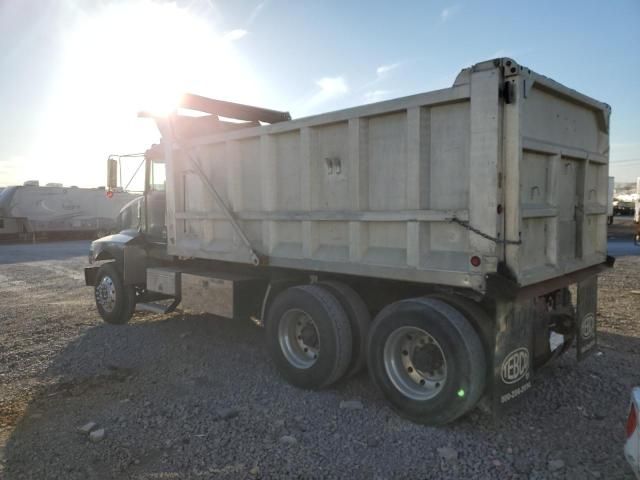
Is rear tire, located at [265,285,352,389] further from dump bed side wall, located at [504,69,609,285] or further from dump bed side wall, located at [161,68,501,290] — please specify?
dump bed side wall, located at [504,69,609,285]

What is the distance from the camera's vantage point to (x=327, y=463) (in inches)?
142

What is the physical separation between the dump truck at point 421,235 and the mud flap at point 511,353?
0.05 ft

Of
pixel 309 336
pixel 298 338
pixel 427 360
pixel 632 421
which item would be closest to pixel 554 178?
pixel 427 360

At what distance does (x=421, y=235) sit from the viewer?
4219mm

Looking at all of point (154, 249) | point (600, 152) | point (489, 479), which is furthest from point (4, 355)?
point (600, 152)

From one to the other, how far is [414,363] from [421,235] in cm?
107

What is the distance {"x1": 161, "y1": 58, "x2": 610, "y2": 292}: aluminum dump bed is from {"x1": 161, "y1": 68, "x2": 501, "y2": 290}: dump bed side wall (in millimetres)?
10

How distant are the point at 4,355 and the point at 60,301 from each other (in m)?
3.86

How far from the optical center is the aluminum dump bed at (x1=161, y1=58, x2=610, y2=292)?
382cm

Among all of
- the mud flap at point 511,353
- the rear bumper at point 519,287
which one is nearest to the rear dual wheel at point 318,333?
the mud flap at point 511,353

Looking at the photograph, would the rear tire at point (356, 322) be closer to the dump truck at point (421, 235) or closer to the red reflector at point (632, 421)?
the dump truck at point (421, 235)

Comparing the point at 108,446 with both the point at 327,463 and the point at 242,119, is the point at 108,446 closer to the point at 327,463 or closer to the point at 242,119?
the point at 327,463

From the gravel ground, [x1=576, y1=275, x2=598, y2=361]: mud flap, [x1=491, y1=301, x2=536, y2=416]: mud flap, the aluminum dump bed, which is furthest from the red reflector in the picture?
[x1=576, y1=275, x2=598, y2=361]: mud flap

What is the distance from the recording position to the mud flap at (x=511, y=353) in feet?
12.9
